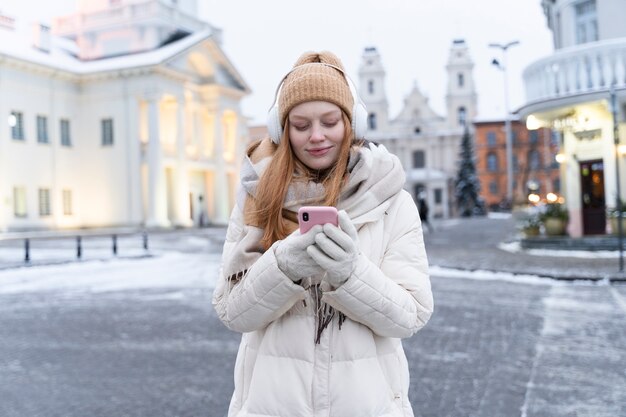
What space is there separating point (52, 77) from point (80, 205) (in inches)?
364

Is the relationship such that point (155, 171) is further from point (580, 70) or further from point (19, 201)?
point (580, 70)

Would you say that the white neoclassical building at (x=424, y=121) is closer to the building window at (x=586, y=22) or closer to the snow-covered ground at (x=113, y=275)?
the building window at (x=586, y=22)

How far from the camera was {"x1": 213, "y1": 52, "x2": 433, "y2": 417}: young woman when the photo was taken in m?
2.15

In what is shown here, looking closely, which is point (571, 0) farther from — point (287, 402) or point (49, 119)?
point (49, 119)

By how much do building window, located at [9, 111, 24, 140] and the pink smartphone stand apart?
44590 millimetres

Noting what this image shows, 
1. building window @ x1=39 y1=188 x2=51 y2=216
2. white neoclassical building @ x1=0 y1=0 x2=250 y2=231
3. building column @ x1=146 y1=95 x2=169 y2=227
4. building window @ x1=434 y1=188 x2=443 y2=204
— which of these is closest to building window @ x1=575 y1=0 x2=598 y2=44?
white neoclassical building @ x1=0 y1=0 x2=250 y2=231

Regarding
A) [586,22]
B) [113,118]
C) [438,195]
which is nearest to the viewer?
[586,22]

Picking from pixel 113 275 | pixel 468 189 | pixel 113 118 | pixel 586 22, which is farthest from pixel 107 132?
pixel 468 189

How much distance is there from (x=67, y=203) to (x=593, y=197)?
3676cm

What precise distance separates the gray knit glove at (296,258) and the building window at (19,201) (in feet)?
143

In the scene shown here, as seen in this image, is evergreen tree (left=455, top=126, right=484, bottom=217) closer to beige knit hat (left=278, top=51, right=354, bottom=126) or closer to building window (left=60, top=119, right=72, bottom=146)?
building window (left=60, top=119, right=72, bottom=146)

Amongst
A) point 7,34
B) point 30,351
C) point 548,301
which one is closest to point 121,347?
point 30,351

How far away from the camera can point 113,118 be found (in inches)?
1871

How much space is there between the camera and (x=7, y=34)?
45969 millimetres
